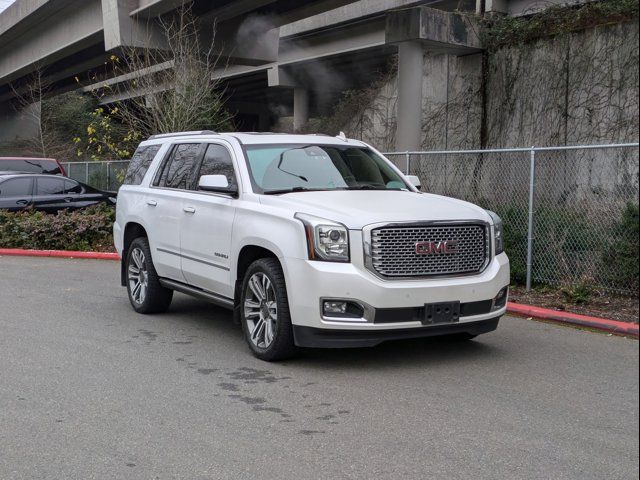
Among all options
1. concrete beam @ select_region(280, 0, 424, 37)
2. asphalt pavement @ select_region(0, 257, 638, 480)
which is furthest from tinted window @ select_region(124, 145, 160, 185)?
concrete beam @ select_region(280, 0, 424, 37)

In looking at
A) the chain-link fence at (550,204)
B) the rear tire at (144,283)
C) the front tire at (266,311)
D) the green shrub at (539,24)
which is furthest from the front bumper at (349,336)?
the green shrub at (539,24)

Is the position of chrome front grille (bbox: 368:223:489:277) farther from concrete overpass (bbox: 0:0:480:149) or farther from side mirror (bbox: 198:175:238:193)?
concrete overpass (bbox: 0:0:480:149)

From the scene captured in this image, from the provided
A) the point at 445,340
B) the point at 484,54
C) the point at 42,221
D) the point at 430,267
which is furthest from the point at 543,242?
the point at 42,221

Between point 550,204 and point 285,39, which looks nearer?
point 550,204

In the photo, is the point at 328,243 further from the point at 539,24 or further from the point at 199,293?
the point at 539,24

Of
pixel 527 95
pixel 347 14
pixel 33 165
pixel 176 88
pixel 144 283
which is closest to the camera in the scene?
pixel 144 283

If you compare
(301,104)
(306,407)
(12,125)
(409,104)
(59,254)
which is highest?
(301,104)

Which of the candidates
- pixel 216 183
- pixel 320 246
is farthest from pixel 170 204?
pixel 320 246

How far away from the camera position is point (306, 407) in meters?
5.25

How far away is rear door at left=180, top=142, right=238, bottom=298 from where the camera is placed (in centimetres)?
700

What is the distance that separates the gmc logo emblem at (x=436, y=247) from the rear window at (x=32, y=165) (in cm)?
1565

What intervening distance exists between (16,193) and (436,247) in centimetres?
1322

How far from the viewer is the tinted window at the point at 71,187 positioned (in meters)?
17.2

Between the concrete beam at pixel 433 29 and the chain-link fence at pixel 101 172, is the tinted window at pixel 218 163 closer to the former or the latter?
the concrete beam at pixel 433 29
